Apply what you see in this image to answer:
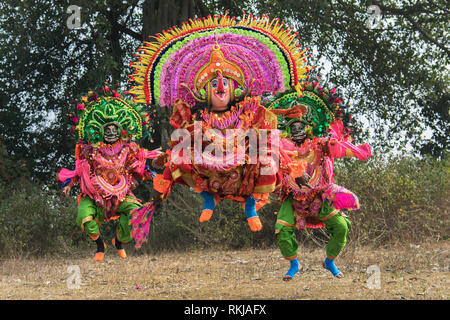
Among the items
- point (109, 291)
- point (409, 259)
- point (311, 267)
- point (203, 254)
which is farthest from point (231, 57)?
point (203, 254)

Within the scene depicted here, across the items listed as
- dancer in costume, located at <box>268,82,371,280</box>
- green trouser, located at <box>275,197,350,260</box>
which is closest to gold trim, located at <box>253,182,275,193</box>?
dancer in costume, located at <box>268,82,371,280</box>

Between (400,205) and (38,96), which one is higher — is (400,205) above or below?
below

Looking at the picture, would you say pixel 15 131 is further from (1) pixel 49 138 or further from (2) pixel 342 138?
(2) pixel 342 138

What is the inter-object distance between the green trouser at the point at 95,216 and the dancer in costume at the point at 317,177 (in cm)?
181

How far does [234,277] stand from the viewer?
22.6 ft

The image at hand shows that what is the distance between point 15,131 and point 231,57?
7.47m

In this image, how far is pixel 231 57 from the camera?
4801 mm

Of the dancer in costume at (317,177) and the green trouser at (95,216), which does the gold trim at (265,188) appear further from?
the green trouser at (95,216)

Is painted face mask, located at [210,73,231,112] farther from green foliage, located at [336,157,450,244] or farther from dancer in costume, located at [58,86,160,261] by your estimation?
green foliage, located at [336,157,450,244]

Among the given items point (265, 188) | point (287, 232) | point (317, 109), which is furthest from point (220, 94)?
point (287, 232)

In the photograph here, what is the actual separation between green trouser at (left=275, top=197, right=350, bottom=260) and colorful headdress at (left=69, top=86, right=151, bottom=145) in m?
1.96

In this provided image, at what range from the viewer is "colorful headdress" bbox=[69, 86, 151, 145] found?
6184 millimetres

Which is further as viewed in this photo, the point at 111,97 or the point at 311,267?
the point at 311,267

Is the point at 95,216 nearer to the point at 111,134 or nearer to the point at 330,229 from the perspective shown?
the point at 111,134
